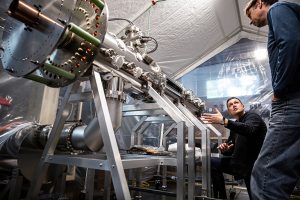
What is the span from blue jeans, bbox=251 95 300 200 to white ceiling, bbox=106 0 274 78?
1.61m

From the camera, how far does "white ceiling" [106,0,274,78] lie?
7.24ft

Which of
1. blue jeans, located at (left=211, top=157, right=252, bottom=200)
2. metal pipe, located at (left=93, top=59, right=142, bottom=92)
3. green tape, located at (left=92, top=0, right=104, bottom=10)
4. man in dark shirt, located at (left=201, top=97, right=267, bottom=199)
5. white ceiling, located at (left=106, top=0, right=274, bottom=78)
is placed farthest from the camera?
white ceiling, located at (left=106, top=0, right=274, bottom=78)

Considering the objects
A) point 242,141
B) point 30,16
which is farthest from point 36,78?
point 242,141

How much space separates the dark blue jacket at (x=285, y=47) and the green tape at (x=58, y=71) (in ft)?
3.01

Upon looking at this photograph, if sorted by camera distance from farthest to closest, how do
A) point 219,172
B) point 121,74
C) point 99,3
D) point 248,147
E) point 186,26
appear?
point 186,26
point 219,172
point 248,147
point 121,74
point 99,3

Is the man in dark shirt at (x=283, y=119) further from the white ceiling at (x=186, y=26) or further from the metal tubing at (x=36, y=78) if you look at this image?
the white ceiling at (x=186, y=26)

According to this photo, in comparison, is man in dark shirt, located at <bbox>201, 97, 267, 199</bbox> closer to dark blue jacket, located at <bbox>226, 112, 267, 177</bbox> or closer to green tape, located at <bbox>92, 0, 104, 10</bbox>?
dark blue jacket, located at <bbox>226, 112, 267, 177</bbox>

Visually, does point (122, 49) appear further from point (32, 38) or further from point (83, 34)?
point (32, 38)

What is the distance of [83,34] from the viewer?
930mm

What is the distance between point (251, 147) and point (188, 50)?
5.58 feet

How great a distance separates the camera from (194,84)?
399 centimetres

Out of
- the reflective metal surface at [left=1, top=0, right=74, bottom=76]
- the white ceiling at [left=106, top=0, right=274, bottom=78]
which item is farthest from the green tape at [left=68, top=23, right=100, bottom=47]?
the white ceiling at [left=106, top=0, right=274, bottom=78]

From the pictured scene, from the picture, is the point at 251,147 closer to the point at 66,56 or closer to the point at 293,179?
the point at 293,179

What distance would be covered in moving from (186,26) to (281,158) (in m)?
2.08
